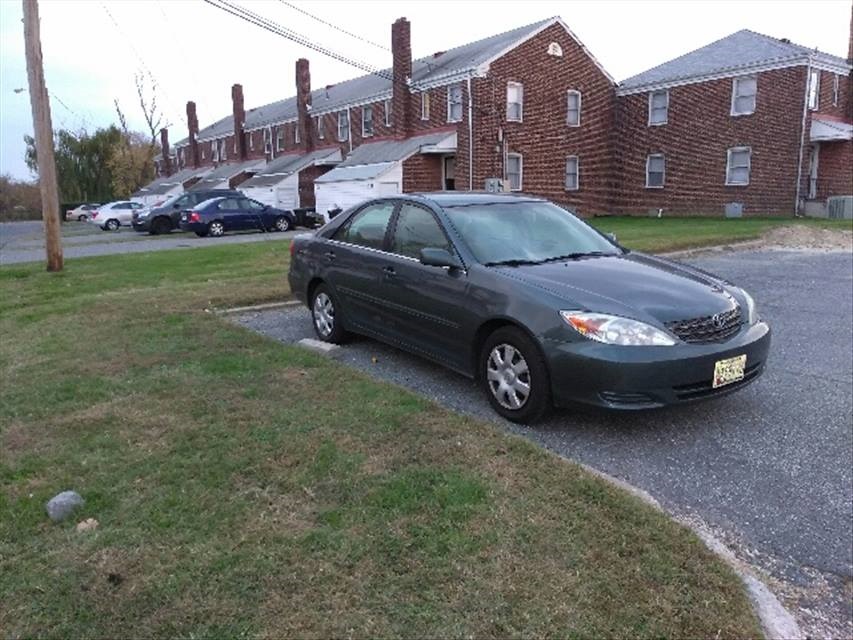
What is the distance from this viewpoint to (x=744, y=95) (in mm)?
26125

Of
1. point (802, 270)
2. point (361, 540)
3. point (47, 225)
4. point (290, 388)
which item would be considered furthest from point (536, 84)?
point (361, 540)

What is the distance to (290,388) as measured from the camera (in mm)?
4930

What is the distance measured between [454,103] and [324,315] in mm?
23298

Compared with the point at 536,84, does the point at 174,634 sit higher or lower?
lower

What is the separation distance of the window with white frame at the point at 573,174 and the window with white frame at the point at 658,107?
3.72 m

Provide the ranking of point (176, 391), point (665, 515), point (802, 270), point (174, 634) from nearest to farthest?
1. point (174, 634)
2. point (665, 515)
3. point (176, 391)
4. point (802, 270)

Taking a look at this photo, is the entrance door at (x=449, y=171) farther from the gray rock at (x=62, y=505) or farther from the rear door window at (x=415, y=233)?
the gray rock at (x=62, y=505)

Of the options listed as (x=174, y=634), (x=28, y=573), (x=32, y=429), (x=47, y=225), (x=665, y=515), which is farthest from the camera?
(x=47, y=225)

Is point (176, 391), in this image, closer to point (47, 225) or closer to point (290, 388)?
point (290, 388)

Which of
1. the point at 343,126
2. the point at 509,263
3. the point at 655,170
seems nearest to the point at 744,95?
the point at 655,170

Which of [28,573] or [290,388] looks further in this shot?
[290,388]

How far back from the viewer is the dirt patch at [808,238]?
15.8m

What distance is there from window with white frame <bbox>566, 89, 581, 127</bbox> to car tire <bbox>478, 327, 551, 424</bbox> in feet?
92.3

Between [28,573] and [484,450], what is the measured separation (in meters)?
2.28
